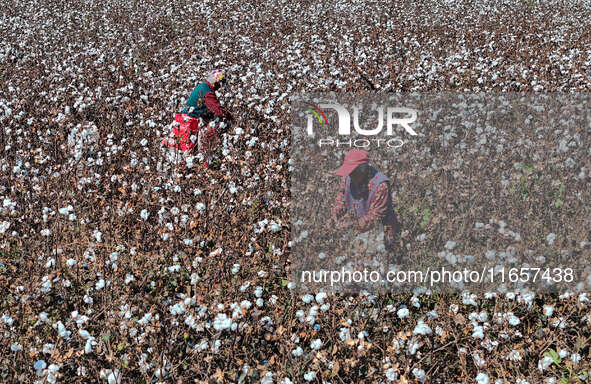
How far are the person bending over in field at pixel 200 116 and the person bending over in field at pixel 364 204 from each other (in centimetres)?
253

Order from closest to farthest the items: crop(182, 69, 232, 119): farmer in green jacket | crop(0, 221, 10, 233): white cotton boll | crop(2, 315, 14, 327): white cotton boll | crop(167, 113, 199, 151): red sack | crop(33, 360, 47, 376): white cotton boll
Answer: crop(33, 360, 47, 376): white cotton boll → crop(2, 315, 14, 327): white cotton boll → crop(0, 221, 10, 233): white cotton boll → crop(167, 113, 199, 151): red sack → crop(182, 69, 232, 119): farmer in green jacket

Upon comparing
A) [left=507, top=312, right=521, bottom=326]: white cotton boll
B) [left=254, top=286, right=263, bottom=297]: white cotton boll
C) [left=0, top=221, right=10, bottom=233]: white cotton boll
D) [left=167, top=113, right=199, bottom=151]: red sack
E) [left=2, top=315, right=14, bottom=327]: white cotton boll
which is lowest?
[left=507, top=312, right=521, bottom=326]: white cotton boll

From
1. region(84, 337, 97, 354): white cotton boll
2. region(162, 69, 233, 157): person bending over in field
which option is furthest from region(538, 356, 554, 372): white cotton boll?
region(162, 69, 233, 157): person bending over in field

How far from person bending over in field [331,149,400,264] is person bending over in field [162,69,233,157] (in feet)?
8.30

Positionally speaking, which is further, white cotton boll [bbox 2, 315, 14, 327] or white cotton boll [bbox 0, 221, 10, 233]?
white cotton boll [bbox 0, 221, 10, 233]

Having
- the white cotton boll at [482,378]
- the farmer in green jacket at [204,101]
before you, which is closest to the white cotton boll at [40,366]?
the white cotton boll at [482,378]

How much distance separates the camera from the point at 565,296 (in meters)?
3.88

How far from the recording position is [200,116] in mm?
7426

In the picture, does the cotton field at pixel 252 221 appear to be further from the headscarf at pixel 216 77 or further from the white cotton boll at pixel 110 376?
the headscarf at pixel 216 77

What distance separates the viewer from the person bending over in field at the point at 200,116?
703cm

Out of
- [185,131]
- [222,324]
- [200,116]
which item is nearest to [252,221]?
[222,324]

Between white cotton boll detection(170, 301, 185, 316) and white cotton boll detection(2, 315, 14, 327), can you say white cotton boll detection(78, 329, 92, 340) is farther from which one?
white cotton boll detection(2, 315, 14, 327)

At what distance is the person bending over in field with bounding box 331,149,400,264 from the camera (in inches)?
196

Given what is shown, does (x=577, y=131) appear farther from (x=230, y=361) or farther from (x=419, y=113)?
(x=230, y=361)
